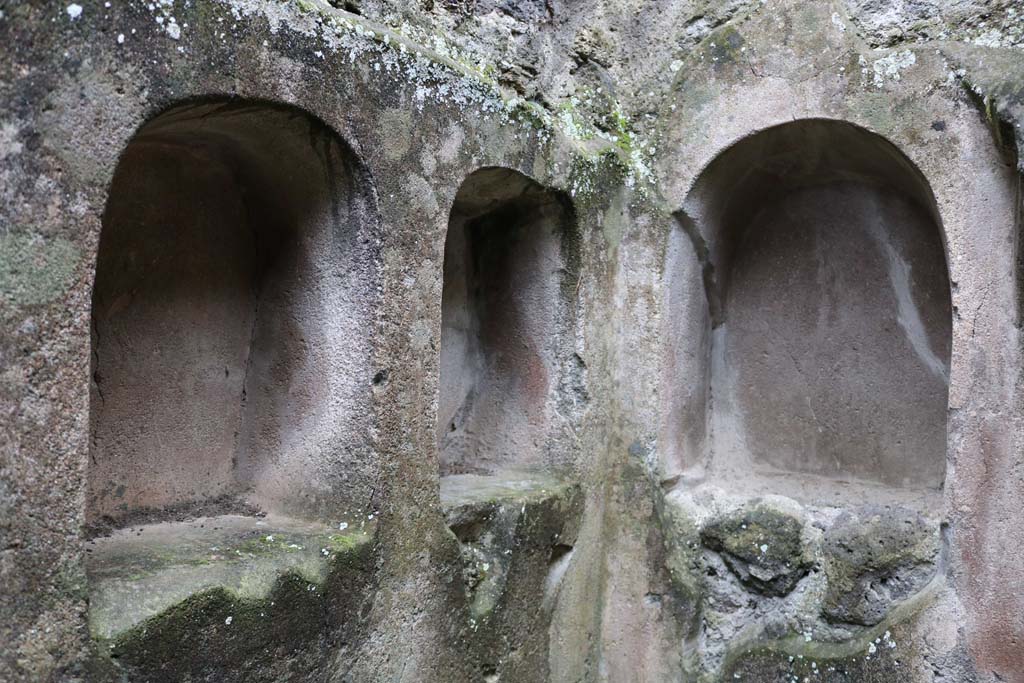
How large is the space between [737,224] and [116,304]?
2.23 meters

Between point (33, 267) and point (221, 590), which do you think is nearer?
point (33, 267)

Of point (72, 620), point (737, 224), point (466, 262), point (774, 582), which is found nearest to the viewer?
point (72, 620)

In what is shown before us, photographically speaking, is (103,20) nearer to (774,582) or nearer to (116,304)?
(116,304)

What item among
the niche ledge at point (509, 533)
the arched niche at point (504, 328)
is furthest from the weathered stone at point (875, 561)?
the arched niche at point (504, 328)

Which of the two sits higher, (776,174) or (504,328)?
(776,174)

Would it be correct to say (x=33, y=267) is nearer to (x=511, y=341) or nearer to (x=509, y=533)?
(x=509, y=533)

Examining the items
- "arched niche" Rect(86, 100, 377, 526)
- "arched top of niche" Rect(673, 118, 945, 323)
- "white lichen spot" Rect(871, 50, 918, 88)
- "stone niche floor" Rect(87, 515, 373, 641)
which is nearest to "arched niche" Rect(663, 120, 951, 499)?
"arched top of niche" Rect(673, 118, 945, 323)

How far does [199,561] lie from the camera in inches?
77.6

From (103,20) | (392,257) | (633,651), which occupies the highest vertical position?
(103,20)

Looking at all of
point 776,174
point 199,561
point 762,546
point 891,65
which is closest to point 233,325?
point 199,561

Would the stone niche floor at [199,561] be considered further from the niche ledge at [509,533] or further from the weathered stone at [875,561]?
the weathered stone at [875,561]

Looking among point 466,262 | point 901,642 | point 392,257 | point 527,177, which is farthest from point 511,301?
point 901,642

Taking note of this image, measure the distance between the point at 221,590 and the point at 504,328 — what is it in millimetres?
1474

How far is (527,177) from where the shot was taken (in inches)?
108
